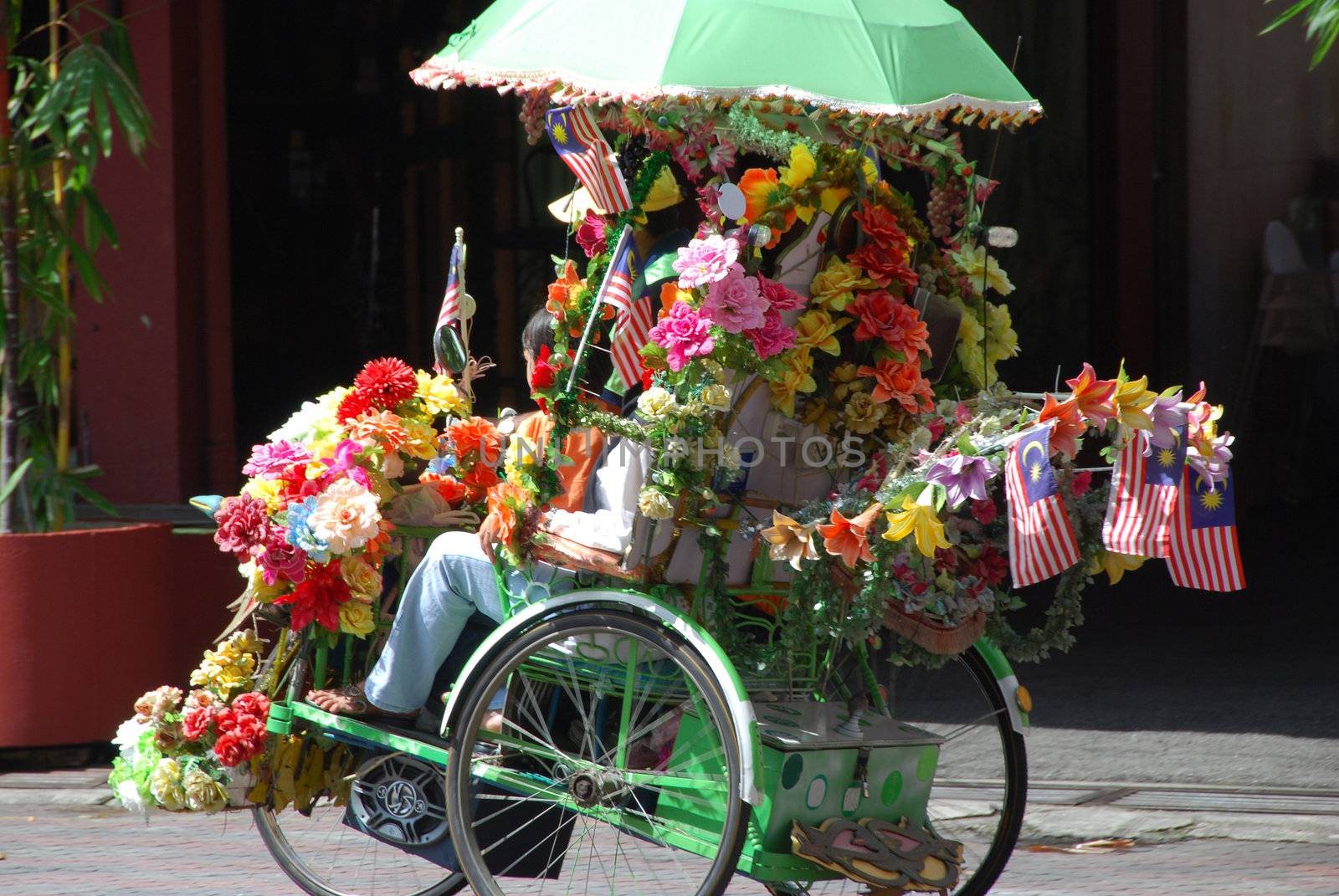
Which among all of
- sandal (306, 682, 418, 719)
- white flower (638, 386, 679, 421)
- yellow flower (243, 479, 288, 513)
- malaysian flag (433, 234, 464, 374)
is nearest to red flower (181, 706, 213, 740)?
sandal (306, 682, 418, 719)

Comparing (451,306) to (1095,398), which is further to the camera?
(451,306)

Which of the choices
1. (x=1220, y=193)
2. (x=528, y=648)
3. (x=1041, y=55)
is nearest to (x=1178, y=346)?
(x=1220, y=193)

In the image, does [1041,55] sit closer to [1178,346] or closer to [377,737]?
[1178,346]

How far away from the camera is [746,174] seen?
402 cm

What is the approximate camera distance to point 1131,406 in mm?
3709

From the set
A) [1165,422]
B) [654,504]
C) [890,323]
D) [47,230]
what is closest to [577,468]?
[654,504]

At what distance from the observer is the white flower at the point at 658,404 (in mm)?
3912

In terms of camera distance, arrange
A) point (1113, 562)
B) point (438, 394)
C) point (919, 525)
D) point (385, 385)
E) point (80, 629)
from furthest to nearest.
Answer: point (80, 629)
point (438, 394)
point (385, 385)
point (1113, 562)
point (919, 525)

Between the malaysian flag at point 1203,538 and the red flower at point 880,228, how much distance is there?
847 millimetres

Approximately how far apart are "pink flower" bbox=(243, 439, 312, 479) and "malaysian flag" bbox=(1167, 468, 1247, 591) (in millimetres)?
2137

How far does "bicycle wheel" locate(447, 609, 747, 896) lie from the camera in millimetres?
3945

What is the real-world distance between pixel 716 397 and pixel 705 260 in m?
0.30

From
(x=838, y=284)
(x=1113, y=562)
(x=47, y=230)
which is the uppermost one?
(x=47, y=230)

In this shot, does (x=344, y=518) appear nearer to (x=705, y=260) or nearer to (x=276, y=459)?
(x=276, y=459)
